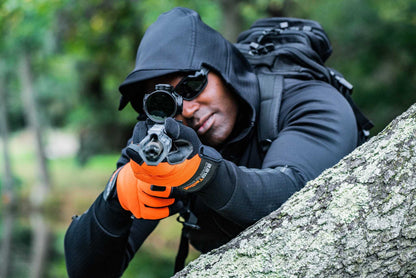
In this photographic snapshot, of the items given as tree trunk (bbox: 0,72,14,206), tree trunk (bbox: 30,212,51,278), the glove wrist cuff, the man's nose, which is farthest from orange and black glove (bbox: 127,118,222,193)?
tree trunk (bbox: 0,72,14,206)

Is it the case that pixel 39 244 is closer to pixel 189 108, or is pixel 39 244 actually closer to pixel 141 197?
pixel 189 108

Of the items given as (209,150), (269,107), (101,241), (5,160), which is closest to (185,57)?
(269,107)

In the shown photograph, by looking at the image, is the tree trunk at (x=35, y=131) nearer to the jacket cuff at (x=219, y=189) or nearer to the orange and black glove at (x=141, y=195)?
the orange and black glove at (x=141, y=195)

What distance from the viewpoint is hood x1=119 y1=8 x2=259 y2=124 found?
201cm

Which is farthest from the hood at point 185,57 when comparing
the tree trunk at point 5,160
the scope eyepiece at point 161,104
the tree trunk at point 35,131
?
the tree trunk at point 5,160

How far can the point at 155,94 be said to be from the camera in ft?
5.31

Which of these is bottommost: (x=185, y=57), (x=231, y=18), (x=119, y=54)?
(x=119, y=54)

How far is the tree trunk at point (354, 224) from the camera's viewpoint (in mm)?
1260

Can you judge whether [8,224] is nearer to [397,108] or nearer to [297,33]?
[397,108]

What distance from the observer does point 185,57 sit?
6.68 feet

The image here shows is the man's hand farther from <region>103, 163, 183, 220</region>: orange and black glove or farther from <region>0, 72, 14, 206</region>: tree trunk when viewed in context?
<region>0, 72, 14, 206</region>: tree trunk

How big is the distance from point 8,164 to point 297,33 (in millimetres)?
16231

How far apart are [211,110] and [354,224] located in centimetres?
100

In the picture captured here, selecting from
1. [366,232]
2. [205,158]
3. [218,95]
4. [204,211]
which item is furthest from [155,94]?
[204,211]
